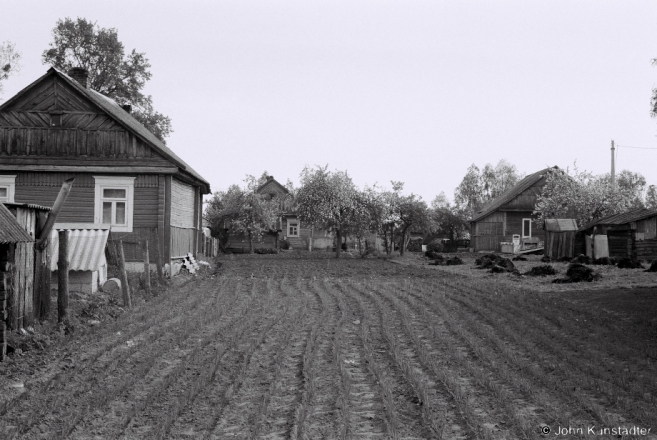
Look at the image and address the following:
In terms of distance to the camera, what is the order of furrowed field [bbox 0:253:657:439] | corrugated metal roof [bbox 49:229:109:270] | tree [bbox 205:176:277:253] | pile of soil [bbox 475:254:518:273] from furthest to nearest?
Answer: tree [bbox 205:176:277:253], pile of soil [bbox 475:254:518:273], corrugated metal roof [bbox 49:229:109:270], furrowed field [bbox 0:253:657:439]

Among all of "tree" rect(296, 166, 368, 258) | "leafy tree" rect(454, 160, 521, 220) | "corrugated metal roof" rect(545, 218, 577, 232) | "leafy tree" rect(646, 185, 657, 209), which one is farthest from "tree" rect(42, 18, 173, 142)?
"leafy tree" rect(646, 185, 657, 209)

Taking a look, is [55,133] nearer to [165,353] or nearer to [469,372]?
[165,353]

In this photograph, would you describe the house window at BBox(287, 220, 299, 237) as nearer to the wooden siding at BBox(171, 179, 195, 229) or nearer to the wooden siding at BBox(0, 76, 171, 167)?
the wooden siding at BBox(171, 179, 195, 229)

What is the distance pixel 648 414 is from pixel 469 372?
225 centimetres

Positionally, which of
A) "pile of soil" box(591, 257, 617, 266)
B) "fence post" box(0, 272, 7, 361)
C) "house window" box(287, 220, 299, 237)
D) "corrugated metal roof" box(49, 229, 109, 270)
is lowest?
"fence post" box(0, 272, 7, 361)

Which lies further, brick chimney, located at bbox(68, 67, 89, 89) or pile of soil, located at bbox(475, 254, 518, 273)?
brick chimney, located at bbox(68, 67, 89, 89)

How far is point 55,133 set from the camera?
22.5 metres

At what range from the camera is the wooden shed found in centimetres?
3688

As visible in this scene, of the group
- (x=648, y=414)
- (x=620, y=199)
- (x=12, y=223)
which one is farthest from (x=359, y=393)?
(x=620, y=199)

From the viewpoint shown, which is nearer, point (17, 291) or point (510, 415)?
point (510, 415)

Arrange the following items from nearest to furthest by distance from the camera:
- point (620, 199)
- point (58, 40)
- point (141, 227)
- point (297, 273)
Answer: point (141, 227)
point (297, 273)
point (58, 40)
point (620, 199)

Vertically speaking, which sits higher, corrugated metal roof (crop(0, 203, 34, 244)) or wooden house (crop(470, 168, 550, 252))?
wooden house (crop(470, 168, 550, 252))

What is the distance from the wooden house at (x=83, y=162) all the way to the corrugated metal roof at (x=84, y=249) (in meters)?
6.71

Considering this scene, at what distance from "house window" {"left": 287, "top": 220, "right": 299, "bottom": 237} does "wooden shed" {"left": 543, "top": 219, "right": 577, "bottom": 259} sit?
88.6 feet
